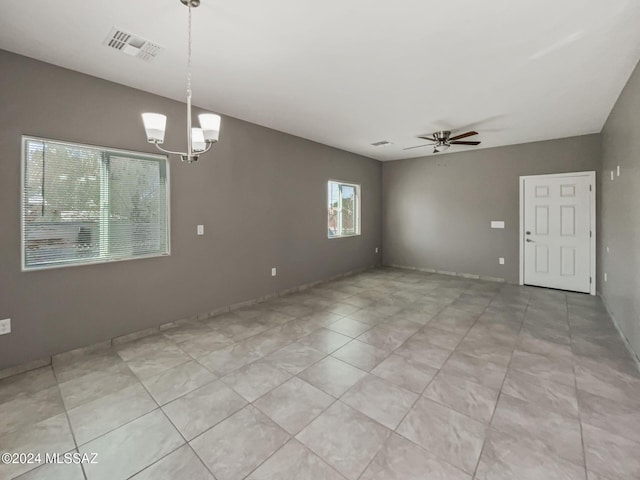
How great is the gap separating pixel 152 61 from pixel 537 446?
403 centimetres

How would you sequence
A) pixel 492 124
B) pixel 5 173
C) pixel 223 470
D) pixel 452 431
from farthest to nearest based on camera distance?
pixel 492 124 → pixel 5 173 → pixel 452 431 → pixel 223 470

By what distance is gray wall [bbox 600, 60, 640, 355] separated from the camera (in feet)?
8.77

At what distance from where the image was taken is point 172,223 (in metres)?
3.42

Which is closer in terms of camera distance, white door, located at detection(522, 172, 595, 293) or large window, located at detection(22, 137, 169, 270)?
large window, located at detection(22, 137, 169, 270)

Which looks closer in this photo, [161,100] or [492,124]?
[161,100]

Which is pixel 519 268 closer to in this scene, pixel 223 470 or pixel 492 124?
pixel 492 124

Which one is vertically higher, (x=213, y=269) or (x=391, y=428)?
(x=213, y=269)

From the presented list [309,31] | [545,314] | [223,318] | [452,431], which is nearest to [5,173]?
[223,318]

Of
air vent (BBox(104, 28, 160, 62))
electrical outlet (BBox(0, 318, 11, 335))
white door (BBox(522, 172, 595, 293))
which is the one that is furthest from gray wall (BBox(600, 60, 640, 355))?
electrical outlet (BBox(0, 318, 11, 335))

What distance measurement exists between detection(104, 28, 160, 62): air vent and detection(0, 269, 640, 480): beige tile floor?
107 inches

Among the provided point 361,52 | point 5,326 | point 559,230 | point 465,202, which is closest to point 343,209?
point 465,202

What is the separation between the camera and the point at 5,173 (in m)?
2.39

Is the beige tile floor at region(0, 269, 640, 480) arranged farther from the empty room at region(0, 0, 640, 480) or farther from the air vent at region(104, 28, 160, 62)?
the air vent at region(104, 28, 160, 62)

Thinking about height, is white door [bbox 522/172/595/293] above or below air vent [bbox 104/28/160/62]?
below
